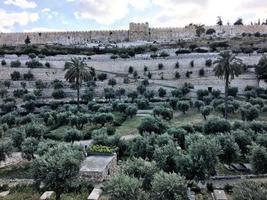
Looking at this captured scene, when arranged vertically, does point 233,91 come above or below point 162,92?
above

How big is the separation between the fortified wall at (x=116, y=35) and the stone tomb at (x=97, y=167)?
9929cm

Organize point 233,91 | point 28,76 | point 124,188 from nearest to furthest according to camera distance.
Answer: point 124,188, point 233,91, point 28,76

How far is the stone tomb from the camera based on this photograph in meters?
24.5

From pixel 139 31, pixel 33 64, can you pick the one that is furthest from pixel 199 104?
pixel 139 31

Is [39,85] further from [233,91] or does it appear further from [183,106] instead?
[233,91]

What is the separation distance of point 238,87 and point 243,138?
33.0 m

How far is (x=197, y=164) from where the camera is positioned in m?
22.3

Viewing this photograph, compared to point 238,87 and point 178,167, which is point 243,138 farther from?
point 238,87

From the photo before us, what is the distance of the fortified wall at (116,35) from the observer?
125500mm

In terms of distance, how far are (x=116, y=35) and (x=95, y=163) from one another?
102809mm

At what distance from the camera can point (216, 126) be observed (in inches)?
1341

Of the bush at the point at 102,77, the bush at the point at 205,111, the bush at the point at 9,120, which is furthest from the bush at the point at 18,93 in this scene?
the bush at the point at 205,111

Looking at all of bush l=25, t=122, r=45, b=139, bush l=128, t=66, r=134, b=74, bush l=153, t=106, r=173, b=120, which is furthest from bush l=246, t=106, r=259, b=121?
bush l=128, t=66, r=134, b=74

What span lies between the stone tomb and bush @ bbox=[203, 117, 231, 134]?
10.0 metres
